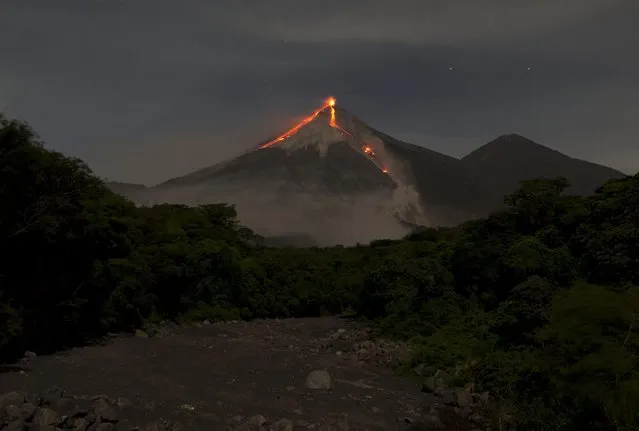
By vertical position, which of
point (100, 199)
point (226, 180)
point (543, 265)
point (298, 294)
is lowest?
point (298, 294)

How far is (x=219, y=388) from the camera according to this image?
45.0ft

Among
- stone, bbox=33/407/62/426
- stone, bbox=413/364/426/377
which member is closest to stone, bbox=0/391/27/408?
stone, bbox=33/407/62/426

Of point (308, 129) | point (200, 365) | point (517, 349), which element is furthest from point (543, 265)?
point (308, 129)

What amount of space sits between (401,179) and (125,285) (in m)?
163

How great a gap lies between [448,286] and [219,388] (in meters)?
13.3

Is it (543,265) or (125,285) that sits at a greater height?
(543,265)

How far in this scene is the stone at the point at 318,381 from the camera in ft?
47.2

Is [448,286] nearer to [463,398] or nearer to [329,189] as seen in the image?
[463,398]

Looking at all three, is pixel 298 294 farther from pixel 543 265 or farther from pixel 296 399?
pixel 296 399

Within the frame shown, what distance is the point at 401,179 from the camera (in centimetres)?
18138

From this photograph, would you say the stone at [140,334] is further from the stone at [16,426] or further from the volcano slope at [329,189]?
the volcano slope at [329,189]

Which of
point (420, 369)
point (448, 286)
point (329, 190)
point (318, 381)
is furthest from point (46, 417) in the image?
point (329, 190)

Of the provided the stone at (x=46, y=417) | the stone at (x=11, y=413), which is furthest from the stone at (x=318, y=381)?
the stone at (x=11, y=413)

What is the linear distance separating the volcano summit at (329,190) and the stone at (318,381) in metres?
120
